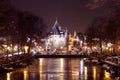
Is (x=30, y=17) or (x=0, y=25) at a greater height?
(x=30, y=17)

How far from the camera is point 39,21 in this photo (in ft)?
489

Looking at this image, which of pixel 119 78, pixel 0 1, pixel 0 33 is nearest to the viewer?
pixel 119 78

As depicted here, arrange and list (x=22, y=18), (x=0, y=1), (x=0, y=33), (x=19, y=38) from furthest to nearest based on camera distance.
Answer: (x=22, y=18), (x=19, y=38), (x=0, y=33), (x=0, y=1)

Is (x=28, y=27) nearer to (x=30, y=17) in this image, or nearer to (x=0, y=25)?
(x=30, y=17)

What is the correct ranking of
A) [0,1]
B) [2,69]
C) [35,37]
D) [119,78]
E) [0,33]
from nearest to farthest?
[119,78] → [2,69] → [0,1] → [0,33] → [35,37]

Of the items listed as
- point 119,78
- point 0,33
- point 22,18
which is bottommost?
point 119,78

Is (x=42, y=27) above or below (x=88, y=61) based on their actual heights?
above

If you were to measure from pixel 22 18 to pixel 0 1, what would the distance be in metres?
57.7

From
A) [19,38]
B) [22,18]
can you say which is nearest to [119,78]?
[19,38]

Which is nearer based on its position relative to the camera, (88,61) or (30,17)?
(88,61)

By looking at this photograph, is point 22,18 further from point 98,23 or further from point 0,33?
point 0,33

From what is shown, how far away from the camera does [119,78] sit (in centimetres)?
5425

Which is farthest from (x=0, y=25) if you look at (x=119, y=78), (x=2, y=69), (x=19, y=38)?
(x=19, y=38)

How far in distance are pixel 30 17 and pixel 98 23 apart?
2243 centimetres
